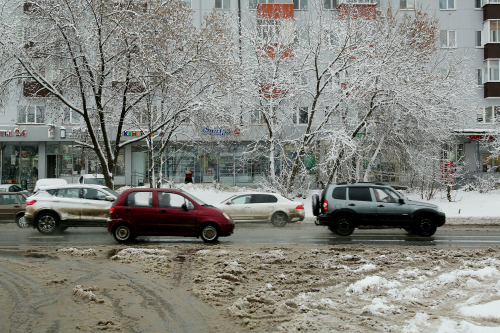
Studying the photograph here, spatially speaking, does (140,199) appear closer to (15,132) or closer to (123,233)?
(123,233)

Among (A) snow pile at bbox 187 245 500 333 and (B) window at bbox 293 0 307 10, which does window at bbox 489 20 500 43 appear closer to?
Result: (B) window at bbox 293 0 307 10

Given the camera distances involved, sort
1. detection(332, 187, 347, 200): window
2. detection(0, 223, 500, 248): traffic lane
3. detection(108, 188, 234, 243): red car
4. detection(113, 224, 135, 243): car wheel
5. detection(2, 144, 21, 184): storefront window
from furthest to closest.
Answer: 1. detection(2, 144, 21, 184): storefront window
2. detection(332, 187, 347, 200): window
3. detection(0, 223, 500, 248): traffic lane
4. detection(113, 224, 135, 243): car wheel
5. detection(108, 188, 234, 243): red car

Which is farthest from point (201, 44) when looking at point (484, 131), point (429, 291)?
point (484, 131)

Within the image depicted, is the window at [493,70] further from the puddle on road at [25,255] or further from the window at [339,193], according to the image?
the puddle on road at [25,255]

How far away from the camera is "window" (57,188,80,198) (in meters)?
15.8

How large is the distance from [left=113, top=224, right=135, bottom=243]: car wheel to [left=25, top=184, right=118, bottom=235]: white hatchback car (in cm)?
268

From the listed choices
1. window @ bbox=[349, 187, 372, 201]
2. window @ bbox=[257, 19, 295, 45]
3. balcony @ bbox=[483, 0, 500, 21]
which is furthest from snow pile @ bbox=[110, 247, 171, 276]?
balcony @ bbox=[483, 0, 500, 21]

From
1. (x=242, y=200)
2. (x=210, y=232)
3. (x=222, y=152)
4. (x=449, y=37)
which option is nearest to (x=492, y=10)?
(x=449, y=37)

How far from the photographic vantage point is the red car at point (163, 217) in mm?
12961

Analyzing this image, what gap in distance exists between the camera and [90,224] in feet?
51.5

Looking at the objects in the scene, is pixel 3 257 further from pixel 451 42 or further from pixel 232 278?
pixel 451 42

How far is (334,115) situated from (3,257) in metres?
20.2

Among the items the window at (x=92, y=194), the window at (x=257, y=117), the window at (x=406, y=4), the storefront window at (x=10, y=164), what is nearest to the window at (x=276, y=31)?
the window at (x=257, y=117)

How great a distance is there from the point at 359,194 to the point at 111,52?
39.9 feet
